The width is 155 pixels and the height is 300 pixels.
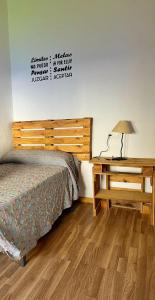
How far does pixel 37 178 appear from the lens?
81.6 inches

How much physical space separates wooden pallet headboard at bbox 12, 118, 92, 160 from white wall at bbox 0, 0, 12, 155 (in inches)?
5.3

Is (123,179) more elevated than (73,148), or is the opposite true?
(73,148)

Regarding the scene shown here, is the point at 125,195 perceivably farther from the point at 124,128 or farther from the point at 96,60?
the point at 96,60

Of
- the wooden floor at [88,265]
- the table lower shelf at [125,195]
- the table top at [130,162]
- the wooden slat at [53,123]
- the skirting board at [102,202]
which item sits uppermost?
the wooden slat at [53,123]

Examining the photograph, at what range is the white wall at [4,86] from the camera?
2.88 metres

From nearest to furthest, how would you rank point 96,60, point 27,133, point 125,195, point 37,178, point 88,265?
1. point 88,265
2. point 37,178
3. point 125,195
4. point 96,60
5. point 27,133

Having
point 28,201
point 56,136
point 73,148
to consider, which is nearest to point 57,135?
point 56,136

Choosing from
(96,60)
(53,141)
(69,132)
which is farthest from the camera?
(53,141)

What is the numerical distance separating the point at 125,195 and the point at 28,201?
1.22 metres

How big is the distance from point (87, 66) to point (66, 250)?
2.09 metres

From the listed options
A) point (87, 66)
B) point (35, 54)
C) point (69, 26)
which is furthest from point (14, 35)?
point (87, 66)

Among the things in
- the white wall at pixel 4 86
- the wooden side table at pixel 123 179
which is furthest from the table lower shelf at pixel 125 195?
the white wall at pixel 4 86

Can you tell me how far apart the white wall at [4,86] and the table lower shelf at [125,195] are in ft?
5.00

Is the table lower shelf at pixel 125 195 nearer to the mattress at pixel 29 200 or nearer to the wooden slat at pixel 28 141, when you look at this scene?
the mattress at pixel 29 200
